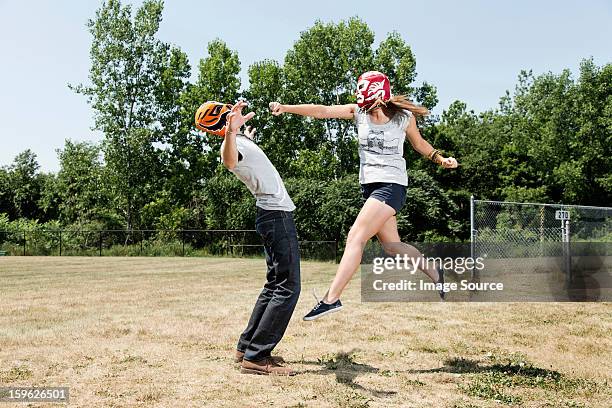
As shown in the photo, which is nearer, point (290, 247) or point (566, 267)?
point (290, 247)

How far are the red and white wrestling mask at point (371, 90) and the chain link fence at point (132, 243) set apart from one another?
27.8m

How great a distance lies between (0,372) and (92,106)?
3852cm

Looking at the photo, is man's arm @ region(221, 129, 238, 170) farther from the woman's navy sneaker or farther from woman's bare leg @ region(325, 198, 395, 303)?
the woman's navy sneaker

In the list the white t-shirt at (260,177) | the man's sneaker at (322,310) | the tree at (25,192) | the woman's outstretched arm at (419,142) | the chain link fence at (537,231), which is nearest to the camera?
the man's sneaker at (322,310)

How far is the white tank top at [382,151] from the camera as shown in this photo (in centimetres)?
543

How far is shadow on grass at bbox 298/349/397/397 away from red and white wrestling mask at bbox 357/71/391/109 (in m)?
2.47

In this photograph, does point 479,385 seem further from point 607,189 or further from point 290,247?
point 607,189

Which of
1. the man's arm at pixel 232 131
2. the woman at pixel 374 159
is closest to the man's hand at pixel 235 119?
→ the man's arm at pixel 232 131

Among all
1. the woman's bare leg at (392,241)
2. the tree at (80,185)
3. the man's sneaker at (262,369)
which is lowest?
the man's sneaker at (262,369)

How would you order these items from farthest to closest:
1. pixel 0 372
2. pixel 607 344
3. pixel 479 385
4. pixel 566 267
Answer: pixel 566 267
pixel 607 344
pixel 0 372
pixel 479 385

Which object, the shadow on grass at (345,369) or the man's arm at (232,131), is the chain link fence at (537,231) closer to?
the shadow on grass at (345,369)

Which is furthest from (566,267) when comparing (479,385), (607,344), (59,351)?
(59,351)

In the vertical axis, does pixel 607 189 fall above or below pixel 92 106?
below

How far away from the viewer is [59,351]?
6.35 m
